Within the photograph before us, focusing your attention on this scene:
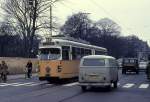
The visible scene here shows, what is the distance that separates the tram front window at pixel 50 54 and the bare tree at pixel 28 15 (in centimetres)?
3944

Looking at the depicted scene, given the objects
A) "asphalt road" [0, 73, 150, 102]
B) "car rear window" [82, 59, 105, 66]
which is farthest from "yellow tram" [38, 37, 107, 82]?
"car rear window" [82, 59, 105, 66]

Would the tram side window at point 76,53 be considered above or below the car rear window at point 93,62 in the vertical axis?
above

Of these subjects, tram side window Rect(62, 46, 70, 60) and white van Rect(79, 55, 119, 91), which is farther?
tram side window Rect(62, 46, 70, 60)

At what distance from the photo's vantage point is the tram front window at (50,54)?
3269cm

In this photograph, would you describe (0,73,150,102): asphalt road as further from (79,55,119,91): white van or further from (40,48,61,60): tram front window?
(40,48,61,60): tram front window

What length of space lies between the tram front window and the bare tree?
1553 inches

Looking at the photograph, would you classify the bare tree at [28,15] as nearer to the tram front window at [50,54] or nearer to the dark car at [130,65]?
the dark car at [130,65]

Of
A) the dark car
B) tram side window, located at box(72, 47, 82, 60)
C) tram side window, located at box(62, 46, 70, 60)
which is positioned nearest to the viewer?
tram side window, located at box(62, 46, 70, 60)

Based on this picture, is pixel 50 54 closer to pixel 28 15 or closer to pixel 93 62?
pixel 93 62

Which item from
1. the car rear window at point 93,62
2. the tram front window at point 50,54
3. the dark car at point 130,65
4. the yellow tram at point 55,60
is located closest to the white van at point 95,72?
the car rear window at point 93,62

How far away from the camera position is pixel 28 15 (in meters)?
73.7

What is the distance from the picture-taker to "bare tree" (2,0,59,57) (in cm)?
7306

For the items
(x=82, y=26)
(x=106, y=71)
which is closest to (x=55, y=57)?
(x=106, y=71)

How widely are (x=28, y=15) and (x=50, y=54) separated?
136 feet
